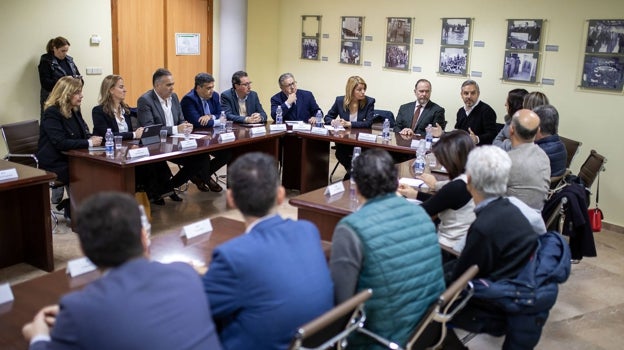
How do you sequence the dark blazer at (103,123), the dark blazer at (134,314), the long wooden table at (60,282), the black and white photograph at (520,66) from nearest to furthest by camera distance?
the dark blazer at (134,314), the long wooden table at (60,282), the dark blazer at (103,123), the black and white photograph at (520,66)

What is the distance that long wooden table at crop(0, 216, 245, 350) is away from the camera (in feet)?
5.90

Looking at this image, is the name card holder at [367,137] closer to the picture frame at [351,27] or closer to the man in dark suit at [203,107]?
the man in dark suit at [203,107]

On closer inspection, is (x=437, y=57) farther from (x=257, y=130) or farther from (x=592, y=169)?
(x=592, y=169)

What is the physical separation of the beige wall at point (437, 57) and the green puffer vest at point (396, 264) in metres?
4.21

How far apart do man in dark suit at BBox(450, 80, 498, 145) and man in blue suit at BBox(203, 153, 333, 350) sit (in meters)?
4.24

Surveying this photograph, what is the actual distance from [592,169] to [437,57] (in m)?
2.84

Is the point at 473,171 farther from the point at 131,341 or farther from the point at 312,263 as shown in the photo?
the point at 131,341

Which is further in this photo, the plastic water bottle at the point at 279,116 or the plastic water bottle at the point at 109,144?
the plastic water bottle at the point at 279,116

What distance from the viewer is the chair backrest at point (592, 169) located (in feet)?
14.3

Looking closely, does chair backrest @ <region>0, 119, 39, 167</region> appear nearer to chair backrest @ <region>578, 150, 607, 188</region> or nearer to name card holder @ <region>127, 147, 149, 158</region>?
name card holder @ <region>127, 147, 149, 158</region>

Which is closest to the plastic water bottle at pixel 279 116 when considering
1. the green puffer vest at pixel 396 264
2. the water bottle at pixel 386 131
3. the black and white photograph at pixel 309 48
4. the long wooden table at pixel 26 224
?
the water bottle at pixel 386 131

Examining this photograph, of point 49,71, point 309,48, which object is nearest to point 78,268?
point 49,71

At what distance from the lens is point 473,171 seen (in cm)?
251

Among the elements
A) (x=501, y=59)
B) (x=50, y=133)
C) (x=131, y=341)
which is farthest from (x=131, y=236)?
(x=501, y=59)
